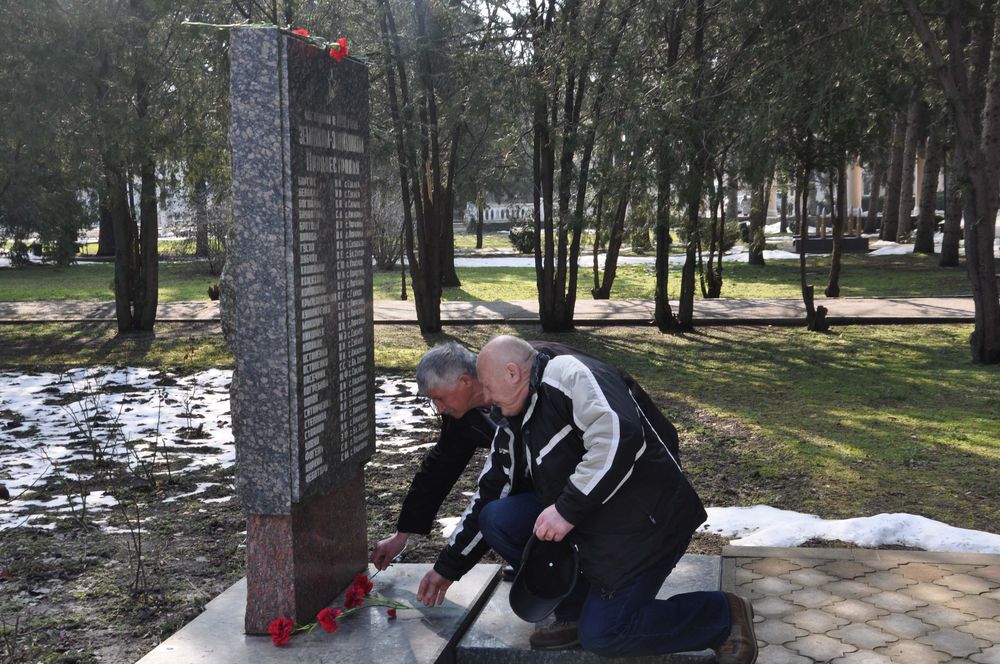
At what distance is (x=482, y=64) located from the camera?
14438 millimetres

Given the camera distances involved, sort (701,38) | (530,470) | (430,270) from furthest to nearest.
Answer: (430,270) → (701,38) → (530,470)

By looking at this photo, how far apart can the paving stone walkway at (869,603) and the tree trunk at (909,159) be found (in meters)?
23.4

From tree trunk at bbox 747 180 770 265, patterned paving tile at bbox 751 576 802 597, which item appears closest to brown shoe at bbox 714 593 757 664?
patterned paving tile at bbox 751 576 802 597

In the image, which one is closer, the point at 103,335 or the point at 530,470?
the point at 530,470

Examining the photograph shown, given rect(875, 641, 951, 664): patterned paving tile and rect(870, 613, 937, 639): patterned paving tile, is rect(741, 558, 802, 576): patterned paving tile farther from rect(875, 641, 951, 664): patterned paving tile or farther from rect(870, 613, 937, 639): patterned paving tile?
rect(875, 641, 951, 664): patterned paving tile

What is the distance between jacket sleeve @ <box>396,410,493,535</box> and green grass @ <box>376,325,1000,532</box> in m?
2.60

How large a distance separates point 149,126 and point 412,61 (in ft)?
11.7

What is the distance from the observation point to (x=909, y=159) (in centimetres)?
3128

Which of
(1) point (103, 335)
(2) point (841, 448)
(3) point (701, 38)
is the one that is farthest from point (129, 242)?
(2) point (841, 448)

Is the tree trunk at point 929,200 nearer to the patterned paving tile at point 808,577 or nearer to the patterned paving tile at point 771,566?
the patterned paving tile at point 771,566

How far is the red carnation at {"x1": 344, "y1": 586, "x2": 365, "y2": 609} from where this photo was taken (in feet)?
14.4

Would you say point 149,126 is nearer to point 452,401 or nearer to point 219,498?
point 219,498

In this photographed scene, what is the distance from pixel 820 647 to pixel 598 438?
4.63 ft

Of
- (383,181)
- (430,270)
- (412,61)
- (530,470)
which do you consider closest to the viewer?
(530,470)
